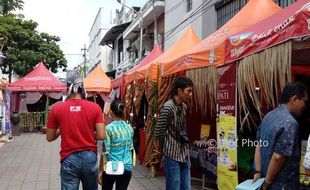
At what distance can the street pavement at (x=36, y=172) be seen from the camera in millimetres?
8227

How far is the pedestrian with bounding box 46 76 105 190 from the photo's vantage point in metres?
4.36

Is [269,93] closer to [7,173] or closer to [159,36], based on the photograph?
[7,173]

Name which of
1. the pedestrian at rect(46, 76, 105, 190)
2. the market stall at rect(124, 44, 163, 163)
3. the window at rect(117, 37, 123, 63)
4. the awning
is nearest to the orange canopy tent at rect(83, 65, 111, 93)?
the market stall at rect(124, 44, 163, 163)

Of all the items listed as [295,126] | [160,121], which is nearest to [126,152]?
[160,121]

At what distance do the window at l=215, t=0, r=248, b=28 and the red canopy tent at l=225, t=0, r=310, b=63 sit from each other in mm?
7724

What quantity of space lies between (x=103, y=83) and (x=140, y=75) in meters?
11.2

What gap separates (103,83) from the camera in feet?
69.8

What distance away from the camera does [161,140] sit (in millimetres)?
5281

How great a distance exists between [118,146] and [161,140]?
1.98ft

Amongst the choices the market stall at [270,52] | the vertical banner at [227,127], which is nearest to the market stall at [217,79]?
the vertical banner at [227,127]

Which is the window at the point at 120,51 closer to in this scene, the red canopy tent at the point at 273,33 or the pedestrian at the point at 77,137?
the red canopy tent at the point at 273,33

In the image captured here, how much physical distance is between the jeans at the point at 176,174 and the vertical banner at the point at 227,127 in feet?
2.03

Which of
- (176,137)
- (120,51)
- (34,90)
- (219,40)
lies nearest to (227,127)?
(176,137)

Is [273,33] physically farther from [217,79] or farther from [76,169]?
[76,169]
